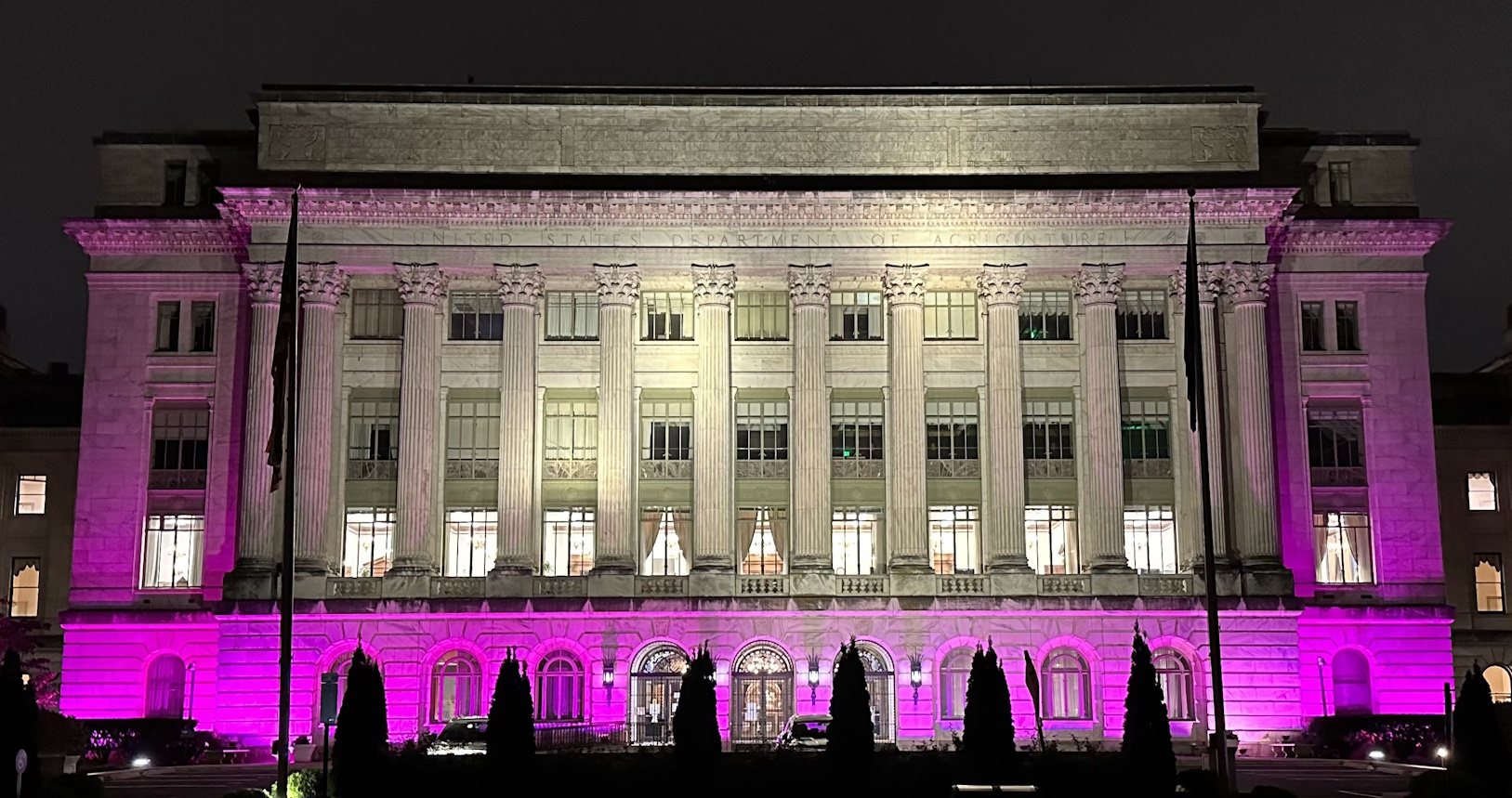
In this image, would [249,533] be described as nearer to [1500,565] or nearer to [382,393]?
[382,393]

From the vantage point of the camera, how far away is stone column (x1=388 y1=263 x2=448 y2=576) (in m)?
69.2

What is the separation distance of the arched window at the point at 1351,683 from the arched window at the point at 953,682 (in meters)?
16.3

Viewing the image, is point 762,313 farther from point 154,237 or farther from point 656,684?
point 154,237

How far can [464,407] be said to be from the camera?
236 ft

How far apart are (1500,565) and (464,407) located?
165ft

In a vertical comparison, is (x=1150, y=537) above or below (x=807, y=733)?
above

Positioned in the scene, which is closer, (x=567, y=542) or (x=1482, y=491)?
(x=567, y=542)

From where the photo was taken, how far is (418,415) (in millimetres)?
70375

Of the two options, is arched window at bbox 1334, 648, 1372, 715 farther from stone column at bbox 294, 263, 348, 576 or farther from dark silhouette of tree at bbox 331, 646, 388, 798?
dark silhouette of tree at bbox 331, 646, 388, 798

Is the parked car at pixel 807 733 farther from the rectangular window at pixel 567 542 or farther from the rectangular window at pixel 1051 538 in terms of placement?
the rectangular window at pixel 1051 538

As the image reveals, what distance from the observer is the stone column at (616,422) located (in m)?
69.5

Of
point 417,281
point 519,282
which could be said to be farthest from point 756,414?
point 417,281

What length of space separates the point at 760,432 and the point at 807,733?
57.4ft

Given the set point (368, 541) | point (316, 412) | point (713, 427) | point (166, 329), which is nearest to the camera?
point (316, 412)
